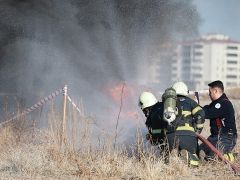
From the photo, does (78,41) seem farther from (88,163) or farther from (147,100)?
(88,163)

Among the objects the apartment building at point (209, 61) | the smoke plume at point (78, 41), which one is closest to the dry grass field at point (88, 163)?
the smoke plume at point (78, 41)

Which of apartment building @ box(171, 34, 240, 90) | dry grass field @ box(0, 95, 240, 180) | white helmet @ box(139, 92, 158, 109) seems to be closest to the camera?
dry grass field @ box(0, 95, 240, 180)

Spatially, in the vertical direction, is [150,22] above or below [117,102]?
above

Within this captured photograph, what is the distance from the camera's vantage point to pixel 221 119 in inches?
326

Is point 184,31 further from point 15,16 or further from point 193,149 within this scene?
point 193,149

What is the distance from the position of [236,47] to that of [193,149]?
397ft

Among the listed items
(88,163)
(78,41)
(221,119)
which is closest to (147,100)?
(221,119)

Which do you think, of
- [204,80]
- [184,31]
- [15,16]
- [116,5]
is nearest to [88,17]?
[116,5]

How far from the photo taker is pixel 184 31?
17.6 m

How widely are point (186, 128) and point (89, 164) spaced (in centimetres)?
155

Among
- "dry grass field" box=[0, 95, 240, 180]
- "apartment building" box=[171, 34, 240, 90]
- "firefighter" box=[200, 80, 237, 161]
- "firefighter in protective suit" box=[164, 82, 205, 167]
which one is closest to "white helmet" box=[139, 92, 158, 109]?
"firefighter in protective suit" box=[164, 82, 205, 167]

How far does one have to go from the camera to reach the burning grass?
22.1 ft

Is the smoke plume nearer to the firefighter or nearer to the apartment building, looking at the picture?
the firefighter

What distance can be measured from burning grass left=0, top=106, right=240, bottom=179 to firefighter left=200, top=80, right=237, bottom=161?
53 centimetres
